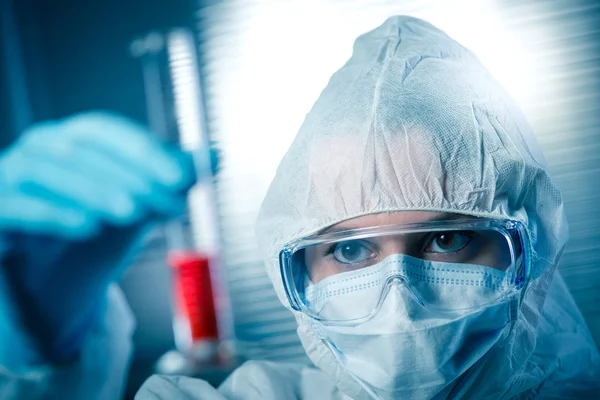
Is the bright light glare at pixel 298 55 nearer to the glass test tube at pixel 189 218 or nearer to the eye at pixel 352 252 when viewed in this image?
the glass test tube at pixel 189 218

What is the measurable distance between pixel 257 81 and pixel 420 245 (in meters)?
0.65

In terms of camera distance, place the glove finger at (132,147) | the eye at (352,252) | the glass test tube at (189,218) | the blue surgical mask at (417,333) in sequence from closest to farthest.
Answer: the blue surgical mask at (417,333) → the eye at (352,252) → the glove finger at (132,147) → the glass test tube at (189,218)

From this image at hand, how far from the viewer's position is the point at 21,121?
5.51 ft

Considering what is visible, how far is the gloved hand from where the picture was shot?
4.19 ft

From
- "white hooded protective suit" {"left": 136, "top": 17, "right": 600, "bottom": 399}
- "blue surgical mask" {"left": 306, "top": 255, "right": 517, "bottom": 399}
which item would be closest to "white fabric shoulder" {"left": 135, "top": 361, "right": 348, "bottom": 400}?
"white hooded protective suit" {"left": 136, "top": 17, "right": 600, "bottom": 399}

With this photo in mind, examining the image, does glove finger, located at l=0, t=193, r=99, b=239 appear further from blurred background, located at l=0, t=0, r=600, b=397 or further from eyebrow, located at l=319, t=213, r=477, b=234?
eyebrow, located at l=319, t=213, r=477, b=234

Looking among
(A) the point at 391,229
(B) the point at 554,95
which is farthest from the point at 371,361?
(B) the point at 554,95

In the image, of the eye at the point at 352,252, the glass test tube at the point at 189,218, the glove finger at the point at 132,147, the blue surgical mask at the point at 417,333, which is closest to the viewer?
the blue surgical mask at the point at 417,333

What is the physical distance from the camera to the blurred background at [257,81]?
1.36 meters

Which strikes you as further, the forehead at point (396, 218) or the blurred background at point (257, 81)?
the blurred background at point (257, 81)

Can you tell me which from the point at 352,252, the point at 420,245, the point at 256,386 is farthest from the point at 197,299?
the point at 420,245

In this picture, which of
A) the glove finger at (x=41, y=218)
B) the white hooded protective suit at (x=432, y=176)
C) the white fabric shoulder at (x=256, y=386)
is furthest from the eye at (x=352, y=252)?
the glove finger at (x=41, y=218)

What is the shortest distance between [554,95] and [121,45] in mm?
1190

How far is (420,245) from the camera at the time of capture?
1038 mm
